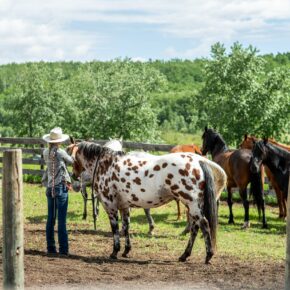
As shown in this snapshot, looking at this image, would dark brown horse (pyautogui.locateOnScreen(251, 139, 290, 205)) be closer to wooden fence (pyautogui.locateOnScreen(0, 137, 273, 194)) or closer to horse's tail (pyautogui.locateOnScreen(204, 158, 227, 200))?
horse's tail (pyautogui.locateOnScreen(204, 158, 227, 200))

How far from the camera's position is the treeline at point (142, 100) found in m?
27.3

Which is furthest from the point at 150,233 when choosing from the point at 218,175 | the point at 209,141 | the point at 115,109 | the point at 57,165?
the point at 115,109

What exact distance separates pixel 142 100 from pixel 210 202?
3319 centimetres

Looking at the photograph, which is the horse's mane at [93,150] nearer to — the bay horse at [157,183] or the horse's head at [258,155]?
the bay horse at [157,183]

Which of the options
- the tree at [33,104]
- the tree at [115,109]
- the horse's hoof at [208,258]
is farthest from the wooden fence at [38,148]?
the tree at [33,104]

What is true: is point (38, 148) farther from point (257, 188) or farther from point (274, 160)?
point (274, 160)

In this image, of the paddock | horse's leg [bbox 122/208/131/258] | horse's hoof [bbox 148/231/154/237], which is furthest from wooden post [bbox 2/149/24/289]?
horse's hoof [bbox 148/231/154/237]

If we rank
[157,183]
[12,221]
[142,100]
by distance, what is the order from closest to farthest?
[12,221] → [157,183] → [142,100]

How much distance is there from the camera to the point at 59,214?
873 cm

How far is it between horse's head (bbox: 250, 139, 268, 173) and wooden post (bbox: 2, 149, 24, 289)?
7.85m

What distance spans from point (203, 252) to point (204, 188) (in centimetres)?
140

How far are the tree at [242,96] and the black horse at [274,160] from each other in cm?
1374

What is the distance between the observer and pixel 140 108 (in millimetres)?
40156

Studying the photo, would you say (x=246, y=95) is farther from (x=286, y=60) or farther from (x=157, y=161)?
(x=286, y=60)
